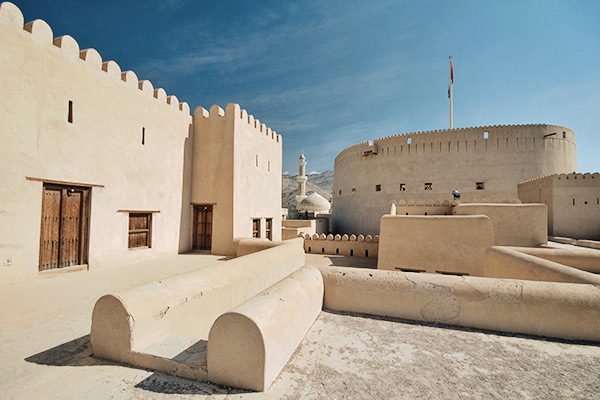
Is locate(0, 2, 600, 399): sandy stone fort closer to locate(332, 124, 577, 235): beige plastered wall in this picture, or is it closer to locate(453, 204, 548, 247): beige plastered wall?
locate(453, 204, 548, 247): beige plastered wall

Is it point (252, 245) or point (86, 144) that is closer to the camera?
point (86, 144)

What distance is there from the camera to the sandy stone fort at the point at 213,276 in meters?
2.15

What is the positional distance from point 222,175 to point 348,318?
753cm

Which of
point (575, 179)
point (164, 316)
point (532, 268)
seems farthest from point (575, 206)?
point (164, 316)

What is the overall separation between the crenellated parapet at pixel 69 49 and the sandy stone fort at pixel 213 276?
0.04m

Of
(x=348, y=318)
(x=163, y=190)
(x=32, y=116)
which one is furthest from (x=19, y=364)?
(x=163, y=190)

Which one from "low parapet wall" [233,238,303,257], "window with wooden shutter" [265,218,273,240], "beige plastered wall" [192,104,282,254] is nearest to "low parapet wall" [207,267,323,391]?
"low parapet wall" [233,238,303,257]

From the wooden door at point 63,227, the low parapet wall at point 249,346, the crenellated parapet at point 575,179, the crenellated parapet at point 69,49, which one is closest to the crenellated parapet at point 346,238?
the crenellated parapet at point 69,49

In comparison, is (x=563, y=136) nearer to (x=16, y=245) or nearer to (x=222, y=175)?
(x=222, y=175)

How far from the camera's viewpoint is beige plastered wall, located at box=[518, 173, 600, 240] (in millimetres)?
14188

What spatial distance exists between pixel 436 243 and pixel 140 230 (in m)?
9.06

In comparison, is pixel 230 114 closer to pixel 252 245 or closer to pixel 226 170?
pixel 226 170

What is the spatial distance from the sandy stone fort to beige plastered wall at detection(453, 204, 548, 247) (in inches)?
2.8

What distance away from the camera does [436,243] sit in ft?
26.5
